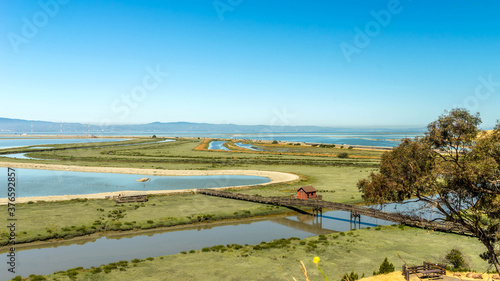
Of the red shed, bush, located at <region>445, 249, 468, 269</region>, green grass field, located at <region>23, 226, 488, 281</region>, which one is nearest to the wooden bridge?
green grass field, located at <region>23, 226, 488, 281</region>

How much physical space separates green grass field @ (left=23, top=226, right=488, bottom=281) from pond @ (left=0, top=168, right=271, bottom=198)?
3949cm

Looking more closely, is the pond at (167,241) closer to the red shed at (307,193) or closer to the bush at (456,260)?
the red shed at (307,193)

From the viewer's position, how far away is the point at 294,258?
30719mm

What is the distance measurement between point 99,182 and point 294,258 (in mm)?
62187

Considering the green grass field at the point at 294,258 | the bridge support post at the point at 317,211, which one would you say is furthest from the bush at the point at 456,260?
the bridge support post at the point at 317,211

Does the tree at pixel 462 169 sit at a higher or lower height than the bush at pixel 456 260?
higher

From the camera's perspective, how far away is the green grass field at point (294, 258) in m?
27.2

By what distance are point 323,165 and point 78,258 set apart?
269 feet

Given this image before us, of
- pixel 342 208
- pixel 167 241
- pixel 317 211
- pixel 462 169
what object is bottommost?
pixel 167 241

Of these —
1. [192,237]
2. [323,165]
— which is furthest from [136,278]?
[323,165]

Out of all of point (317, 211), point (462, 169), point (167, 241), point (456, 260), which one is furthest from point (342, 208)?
point (462, 169)

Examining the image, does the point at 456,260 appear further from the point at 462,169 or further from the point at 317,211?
the point at 317,211

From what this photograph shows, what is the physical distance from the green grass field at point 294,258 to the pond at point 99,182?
39.5m

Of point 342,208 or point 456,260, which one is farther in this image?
point 342,208
